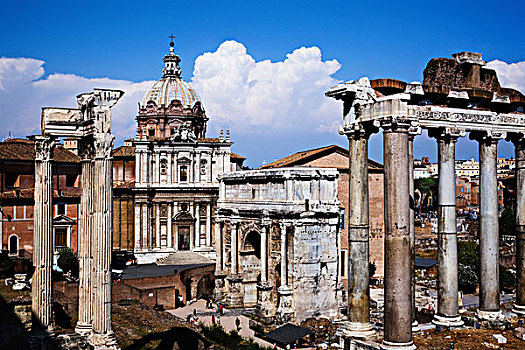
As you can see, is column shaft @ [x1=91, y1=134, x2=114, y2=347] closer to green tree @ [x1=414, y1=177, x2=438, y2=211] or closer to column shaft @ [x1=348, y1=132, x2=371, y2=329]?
column shaft @ [x1=348, y1=132, x2=371, y2=329]

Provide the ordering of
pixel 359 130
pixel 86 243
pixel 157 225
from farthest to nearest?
pixel 157 225 → pixel 86 243 → pixel 359 130

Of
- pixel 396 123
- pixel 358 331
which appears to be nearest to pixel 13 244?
pixel 358 331

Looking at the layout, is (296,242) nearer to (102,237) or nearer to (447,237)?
(447,237)

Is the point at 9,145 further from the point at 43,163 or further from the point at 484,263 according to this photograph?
the point at 484,263

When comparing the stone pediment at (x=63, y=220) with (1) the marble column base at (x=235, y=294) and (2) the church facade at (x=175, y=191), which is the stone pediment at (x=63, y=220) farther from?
(1) the marble column base at (x=235, y=294)

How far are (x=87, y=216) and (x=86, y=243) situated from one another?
690mm

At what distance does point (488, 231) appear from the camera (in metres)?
15.2

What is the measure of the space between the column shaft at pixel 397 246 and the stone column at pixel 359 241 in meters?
1.70

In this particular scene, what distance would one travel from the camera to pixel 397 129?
478 inches

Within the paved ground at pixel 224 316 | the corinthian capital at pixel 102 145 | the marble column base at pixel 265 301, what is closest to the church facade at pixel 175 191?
the paved ground at pixel 224 316

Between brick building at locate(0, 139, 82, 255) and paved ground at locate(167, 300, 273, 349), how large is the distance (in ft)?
34.3

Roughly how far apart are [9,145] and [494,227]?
106 ft

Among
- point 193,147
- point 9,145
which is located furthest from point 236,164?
point 9,145

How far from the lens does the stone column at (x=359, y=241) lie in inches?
542
